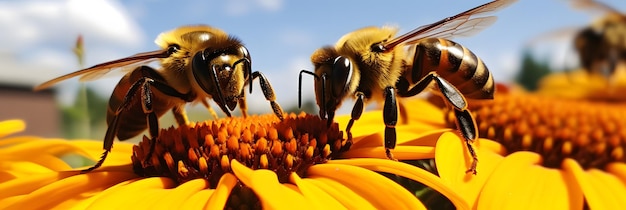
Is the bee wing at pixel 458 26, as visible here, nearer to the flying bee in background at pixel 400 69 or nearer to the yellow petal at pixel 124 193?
the flying bee in background at pixel 400 69

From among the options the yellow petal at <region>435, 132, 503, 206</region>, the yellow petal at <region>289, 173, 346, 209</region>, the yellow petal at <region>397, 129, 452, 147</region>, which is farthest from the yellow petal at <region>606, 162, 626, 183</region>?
the yellow petal at <region>289, 173, 346, 209</region>

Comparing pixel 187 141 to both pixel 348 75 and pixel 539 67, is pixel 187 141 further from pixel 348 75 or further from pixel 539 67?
pixel 539 67

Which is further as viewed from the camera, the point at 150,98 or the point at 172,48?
the point at 172,48

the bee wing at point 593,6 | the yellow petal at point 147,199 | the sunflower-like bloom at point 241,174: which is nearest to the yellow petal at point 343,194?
the sunflower-like bloom at point 241,174

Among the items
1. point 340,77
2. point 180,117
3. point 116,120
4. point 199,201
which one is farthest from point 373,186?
point 180,117

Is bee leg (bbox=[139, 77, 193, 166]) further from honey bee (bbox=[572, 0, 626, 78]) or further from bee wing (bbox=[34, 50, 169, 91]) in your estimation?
honey bee (bbox=[572, 0, 626, 78])

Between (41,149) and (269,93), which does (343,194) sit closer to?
(269,93)
